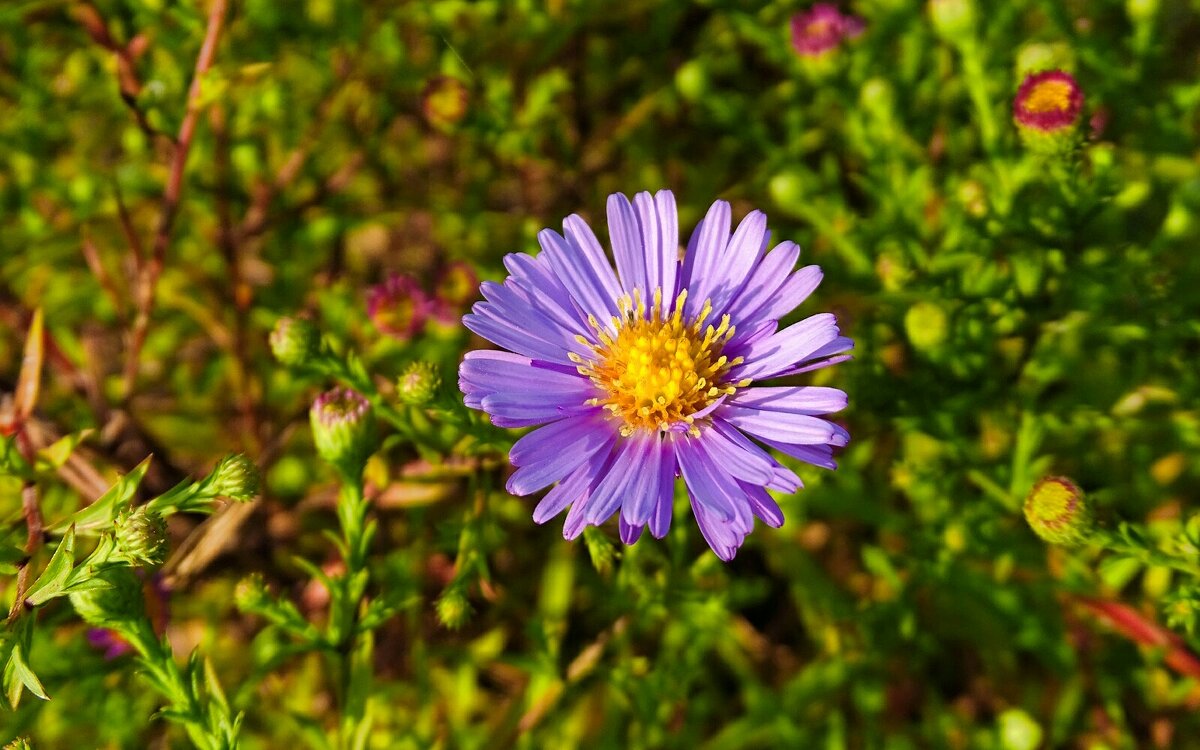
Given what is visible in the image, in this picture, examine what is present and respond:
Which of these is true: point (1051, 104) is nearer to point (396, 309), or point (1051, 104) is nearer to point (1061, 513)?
point (1061, 513)

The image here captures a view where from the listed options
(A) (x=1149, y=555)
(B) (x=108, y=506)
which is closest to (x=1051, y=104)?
(A) (x=1149, y=555)

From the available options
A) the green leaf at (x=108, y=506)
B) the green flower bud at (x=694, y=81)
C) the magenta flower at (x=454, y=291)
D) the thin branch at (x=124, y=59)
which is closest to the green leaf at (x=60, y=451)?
the green leaf at (x=108, y=506)

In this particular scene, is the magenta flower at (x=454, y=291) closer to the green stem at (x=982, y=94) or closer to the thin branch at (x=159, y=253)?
the thin branch at (x=159, y=253)

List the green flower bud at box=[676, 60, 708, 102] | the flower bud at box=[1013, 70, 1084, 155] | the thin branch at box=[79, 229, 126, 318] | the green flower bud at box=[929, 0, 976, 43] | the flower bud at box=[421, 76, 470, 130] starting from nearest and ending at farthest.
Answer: the flower bud at box=[1013, 70, 1084, 155], the green flower bud at box=[929, 0, 976, 43], the thin branch at box=[79, 229, 126, 318], the flower bud at box=[421, 76, 470, 130], the green flower bud at box=[676, 60, 708, 102]

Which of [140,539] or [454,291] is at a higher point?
[140,539]

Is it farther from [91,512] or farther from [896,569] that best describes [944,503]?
[91,512]

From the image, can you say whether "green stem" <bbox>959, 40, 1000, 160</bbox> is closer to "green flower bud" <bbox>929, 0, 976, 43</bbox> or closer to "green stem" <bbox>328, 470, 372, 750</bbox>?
"green flower bud" <bbox>929, 0, 976, 43</bbox>

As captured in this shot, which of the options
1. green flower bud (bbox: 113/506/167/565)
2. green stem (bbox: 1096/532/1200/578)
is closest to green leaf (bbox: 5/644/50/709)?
green flower bud (bbox: 113/506/167/565)
